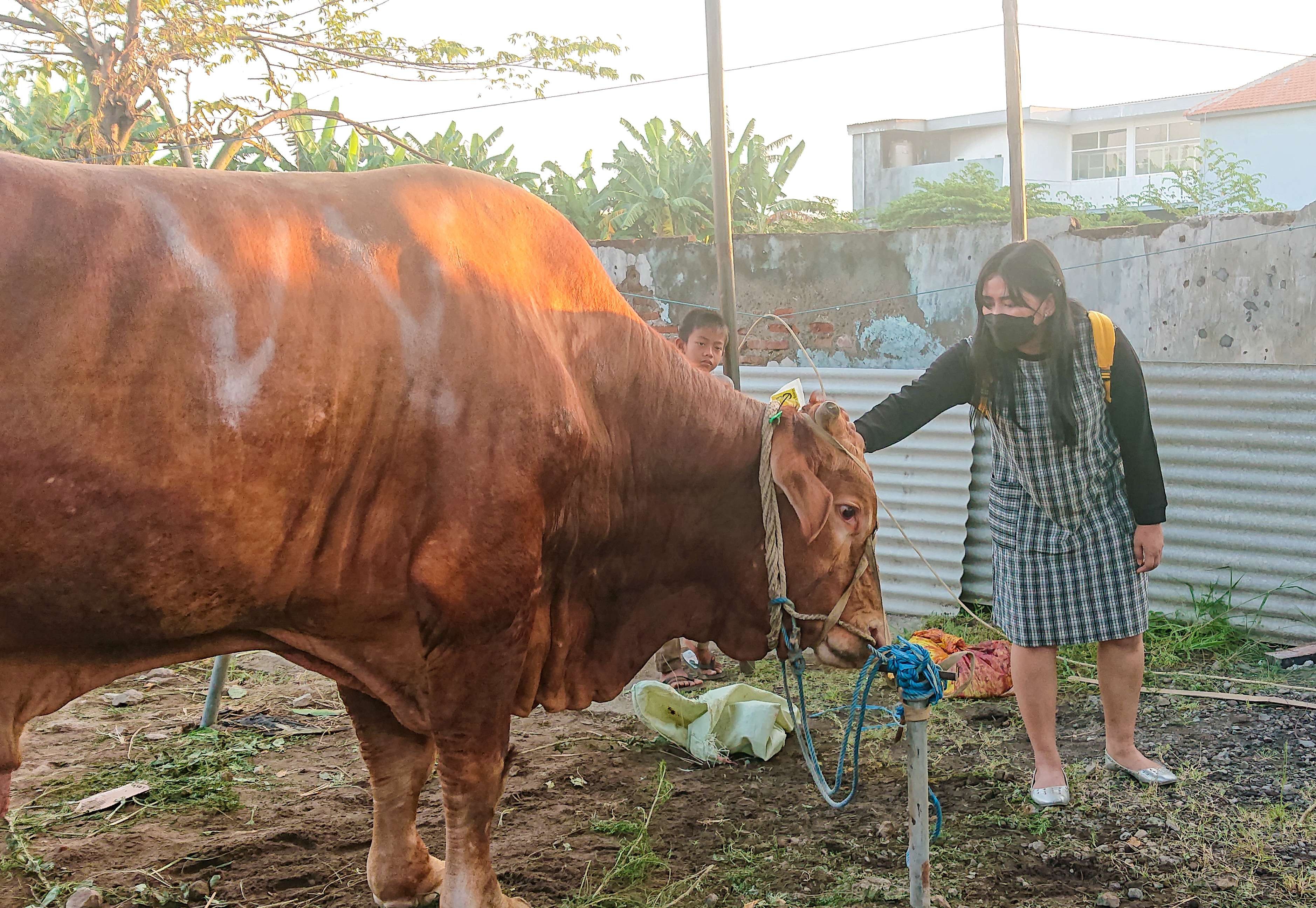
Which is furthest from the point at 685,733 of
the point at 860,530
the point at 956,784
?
the point at 860,530

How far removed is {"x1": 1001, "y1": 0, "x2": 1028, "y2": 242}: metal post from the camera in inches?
222

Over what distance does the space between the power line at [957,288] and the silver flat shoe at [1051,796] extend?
7.69ft

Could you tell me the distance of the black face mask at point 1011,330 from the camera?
3637mm

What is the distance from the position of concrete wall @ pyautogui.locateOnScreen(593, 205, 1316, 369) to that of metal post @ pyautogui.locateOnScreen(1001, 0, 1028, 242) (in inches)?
20.1

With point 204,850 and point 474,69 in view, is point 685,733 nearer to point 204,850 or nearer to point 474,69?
point 204,850

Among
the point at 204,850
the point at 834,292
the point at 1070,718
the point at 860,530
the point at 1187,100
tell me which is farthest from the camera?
the point at 1187,100

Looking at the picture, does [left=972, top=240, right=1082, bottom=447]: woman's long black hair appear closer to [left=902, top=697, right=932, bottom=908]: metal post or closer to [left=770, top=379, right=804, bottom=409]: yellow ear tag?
[left=770, top=379, right=804, bottom=409]: yellow ear tag

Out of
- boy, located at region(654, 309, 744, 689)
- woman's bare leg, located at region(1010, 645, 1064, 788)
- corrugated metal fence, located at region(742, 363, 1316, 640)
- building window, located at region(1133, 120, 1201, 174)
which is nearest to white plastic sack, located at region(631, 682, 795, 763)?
boy, located at region(654, 309, 744, 689)

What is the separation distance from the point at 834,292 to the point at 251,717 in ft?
13.9

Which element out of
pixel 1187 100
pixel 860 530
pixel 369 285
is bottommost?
pixel 860 530

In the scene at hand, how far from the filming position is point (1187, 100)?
111 ft

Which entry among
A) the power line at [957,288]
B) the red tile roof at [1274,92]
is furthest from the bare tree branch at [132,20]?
the red tile roof at [1274,92]

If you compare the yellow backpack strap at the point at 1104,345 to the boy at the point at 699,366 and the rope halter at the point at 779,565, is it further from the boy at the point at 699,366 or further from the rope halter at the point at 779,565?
the boy at the point at 699,366

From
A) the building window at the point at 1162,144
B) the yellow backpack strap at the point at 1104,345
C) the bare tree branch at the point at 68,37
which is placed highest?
the building window at the point at 1162,144
